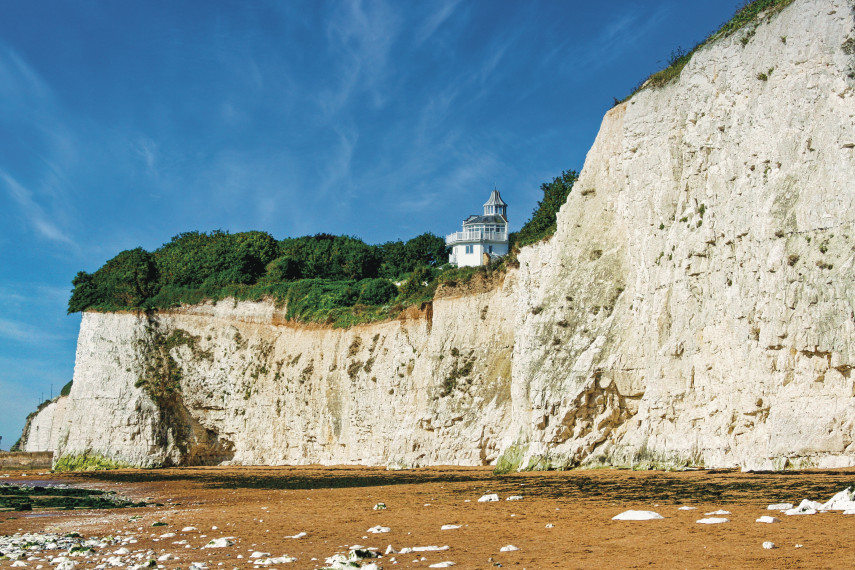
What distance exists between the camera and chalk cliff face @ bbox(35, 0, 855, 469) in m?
20.5

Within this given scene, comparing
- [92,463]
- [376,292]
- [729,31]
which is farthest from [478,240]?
[729,31]

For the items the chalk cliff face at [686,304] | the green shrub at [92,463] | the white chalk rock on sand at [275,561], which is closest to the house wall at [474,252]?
the chalk cliff face at [686,304]

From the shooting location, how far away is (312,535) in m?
14.0

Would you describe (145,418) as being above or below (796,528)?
above

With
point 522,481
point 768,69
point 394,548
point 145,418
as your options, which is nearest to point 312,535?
point 394,548

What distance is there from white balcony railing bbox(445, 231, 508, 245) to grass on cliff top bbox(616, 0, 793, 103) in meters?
47.1

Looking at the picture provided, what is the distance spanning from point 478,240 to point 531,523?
65706 mm

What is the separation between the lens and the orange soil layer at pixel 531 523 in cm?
992

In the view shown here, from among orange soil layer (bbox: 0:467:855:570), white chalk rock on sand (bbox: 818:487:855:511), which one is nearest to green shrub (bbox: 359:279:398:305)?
orange soil layer (bbox: 0:467:855:570)

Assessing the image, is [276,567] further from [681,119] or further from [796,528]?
[681,119]

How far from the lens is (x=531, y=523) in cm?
1379

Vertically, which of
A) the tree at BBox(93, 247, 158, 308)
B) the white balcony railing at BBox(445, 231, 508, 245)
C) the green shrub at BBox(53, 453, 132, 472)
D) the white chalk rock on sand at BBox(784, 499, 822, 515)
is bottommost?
the white chalk rock on sand at BBox(784, 499, 822, 515)

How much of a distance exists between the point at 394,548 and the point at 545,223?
127 feet

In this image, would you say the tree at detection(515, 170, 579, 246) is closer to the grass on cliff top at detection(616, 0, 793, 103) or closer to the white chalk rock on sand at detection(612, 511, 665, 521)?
the grass on cliff top at detection(616, 0, 793, 103)
